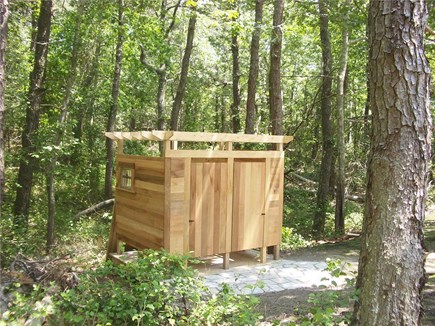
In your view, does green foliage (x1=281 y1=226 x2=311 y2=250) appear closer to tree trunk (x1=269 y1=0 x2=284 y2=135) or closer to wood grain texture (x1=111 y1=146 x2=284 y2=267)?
wood grain texture (x1=111 y1=146 x2=284 y2=267)

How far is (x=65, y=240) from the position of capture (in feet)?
29.8

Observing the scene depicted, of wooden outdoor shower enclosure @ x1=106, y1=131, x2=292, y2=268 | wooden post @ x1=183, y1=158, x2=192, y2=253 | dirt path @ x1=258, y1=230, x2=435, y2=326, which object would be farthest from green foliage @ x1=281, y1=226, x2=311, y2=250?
wooden post @ x1=183, y1=158, x2=192, y2=253

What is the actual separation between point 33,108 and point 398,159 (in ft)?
27.2

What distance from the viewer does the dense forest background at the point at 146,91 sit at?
8.54 metres

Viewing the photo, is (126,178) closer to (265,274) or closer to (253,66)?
(265,274)

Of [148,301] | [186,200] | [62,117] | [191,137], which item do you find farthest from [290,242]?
[62,117]

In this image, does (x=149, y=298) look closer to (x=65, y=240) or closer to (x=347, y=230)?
(x=65, y=240)

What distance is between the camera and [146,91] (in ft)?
52.8

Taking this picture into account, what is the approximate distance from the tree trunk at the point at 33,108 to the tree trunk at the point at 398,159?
7.64 meters

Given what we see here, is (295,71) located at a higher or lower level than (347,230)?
higher

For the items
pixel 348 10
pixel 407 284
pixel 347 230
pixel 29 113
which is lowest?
pixel 347 230

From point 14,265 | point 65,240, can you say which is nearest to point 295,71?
point 65,240

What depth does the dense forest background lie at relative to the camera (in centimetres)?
854

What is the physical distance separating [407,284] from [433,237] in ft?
21.7
